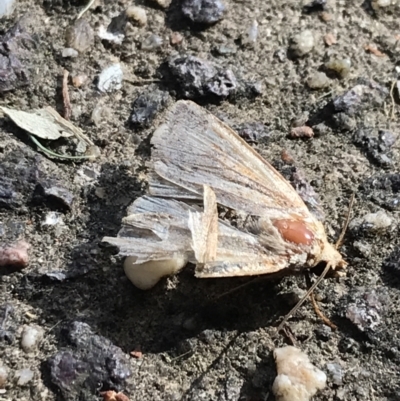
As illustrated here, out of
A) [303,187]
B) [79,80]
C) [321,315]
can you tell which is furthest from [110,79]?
[321,315]

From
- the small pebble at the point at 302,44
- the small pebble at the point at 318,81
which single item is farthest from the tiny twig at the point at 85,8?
the small pebble at the point at 318,81

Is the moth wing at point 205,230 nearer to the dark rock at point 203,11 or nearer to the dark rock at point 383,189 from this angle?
the dark rock at point 383,189

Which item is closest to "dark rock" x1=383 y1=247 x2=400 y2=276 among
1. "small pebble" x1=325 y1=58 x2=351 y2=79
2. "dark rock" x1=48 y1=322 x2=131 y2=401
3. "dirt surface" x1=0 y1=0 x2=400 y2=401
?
"dirt surface" x1=0 y1=0 x2=400 y2=401

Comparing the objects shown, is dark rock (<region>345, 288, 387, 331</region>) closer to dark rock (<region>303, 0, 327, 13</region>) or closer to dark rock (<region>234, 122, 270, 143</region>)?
dark rock (<region>234, 122, 270, 143</region>)

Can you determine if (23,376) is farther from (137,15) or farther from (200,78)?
(137,15)

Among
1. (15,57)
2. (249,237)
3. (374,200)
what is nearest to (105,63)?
(15,57)
